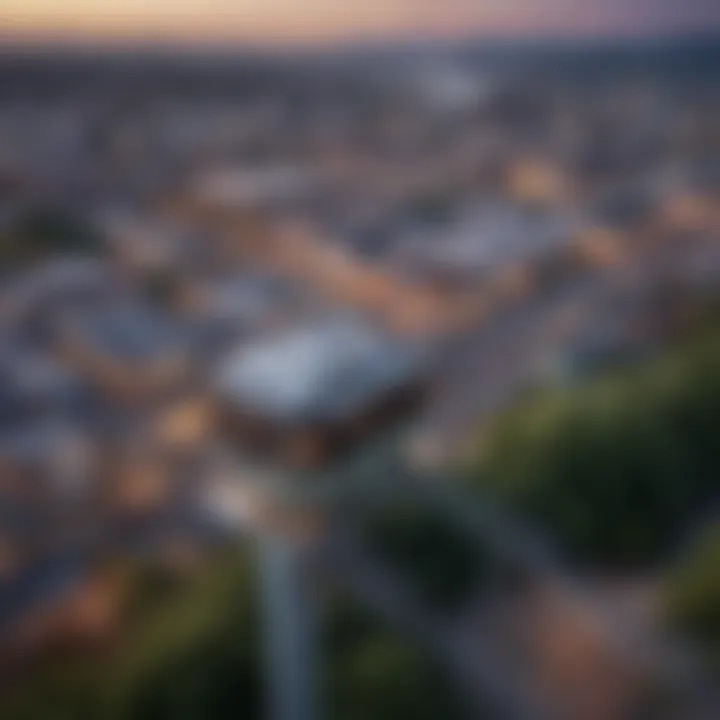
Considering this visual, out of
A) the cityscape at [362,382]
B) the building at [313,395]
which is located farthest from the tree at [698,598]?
the building at [313,395]

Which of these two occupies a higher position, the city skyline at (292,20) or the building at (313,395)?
the city skyline at (292,20)

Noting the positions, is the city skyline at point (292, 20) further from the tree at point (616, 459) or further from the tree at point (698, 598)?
the tree at point (698, 598)

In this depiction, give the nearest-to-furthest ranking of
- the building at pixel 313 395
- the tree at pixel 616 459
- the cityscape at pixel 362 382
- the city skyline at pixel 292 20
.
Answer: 1. the building at pixel 313 395
2. the cityscape at pixel 362 382
3. the tree at pixel 616 459
4. the city skyline at pixel 292 20

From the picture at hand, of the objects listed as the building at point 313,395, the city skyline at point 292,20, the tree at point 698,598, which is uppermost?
the city skyline at point 292,20

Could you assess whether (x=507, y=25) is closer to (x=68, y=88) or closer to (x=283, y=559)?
(x=68, y=88)

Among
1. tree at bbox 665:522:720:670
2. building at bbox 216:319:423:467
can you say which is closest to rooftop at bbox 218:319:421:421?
building at bbox 216:319:423:467

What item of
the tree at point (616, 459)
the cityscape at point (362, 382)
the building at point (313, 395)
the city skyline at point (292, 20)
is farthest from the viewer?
the city skyline at point (292, 20)

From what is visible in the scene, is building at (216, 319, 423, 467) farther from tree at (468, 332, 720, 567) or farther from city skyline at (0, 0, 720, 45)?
city skyline at (0, 0, 720, 45)

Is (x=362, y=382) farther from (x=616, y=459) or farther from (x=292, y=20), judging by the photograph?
(x=292, y=20)

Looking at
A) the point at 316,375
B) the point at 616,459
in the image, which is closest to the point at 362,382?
the point at 316,375
